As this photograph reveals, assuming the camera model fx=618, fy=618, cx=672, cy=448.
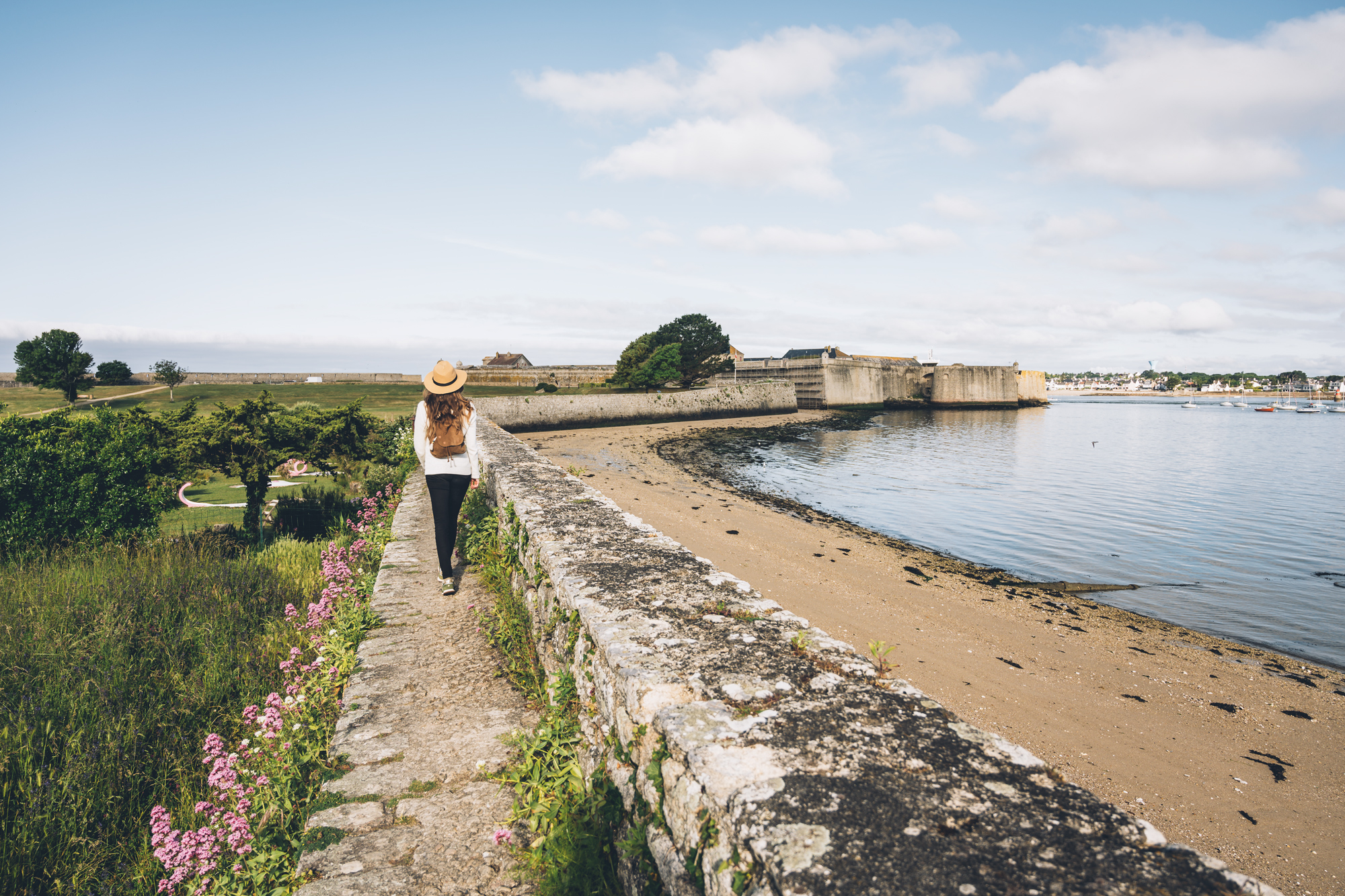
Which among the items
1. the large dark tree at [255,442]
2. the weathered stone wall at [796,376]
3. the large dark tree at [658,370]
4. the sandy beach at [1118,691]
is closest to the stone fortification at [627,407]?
the weathered stone wall at [796,376]

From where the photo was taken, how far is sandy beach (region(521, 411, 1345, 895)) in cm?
442

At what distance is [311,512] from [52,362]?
47.3 metres

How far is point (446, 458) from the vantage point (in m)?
5.39

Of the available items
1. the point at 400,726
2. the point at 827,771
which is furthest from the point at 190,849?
the point at 827,771

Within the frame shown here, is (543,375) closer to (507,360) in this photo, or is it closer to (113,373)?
(507,360)

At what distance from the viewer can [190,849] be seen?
2.58 m

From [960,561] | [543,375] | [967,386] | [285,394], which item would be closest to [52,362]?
Result: [285,394]

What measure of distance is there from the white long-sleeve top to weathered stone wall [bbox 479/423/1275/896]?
9.60 ft

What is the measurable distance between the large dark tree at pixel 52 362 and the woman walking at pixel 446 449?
54257 mm

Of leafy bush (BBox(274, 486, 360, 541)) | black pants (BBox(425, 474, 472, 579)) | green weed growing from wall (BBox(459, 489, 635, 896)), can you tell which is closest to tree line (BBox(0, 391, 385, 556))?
leafy bush (BBox(274, 486, 360, 541))

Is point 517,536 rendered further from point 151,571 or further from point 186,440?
point 186,440

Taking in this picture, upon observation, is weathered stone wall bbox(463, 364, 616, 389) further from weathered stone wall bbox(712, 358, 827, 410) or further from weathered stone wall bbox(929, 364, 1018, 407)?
weathered stone wall bbox(929, 364, 1018, 407)

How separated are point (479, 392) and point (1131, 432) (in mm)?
47398

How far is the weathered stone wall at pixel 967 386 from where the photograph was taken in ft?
207
